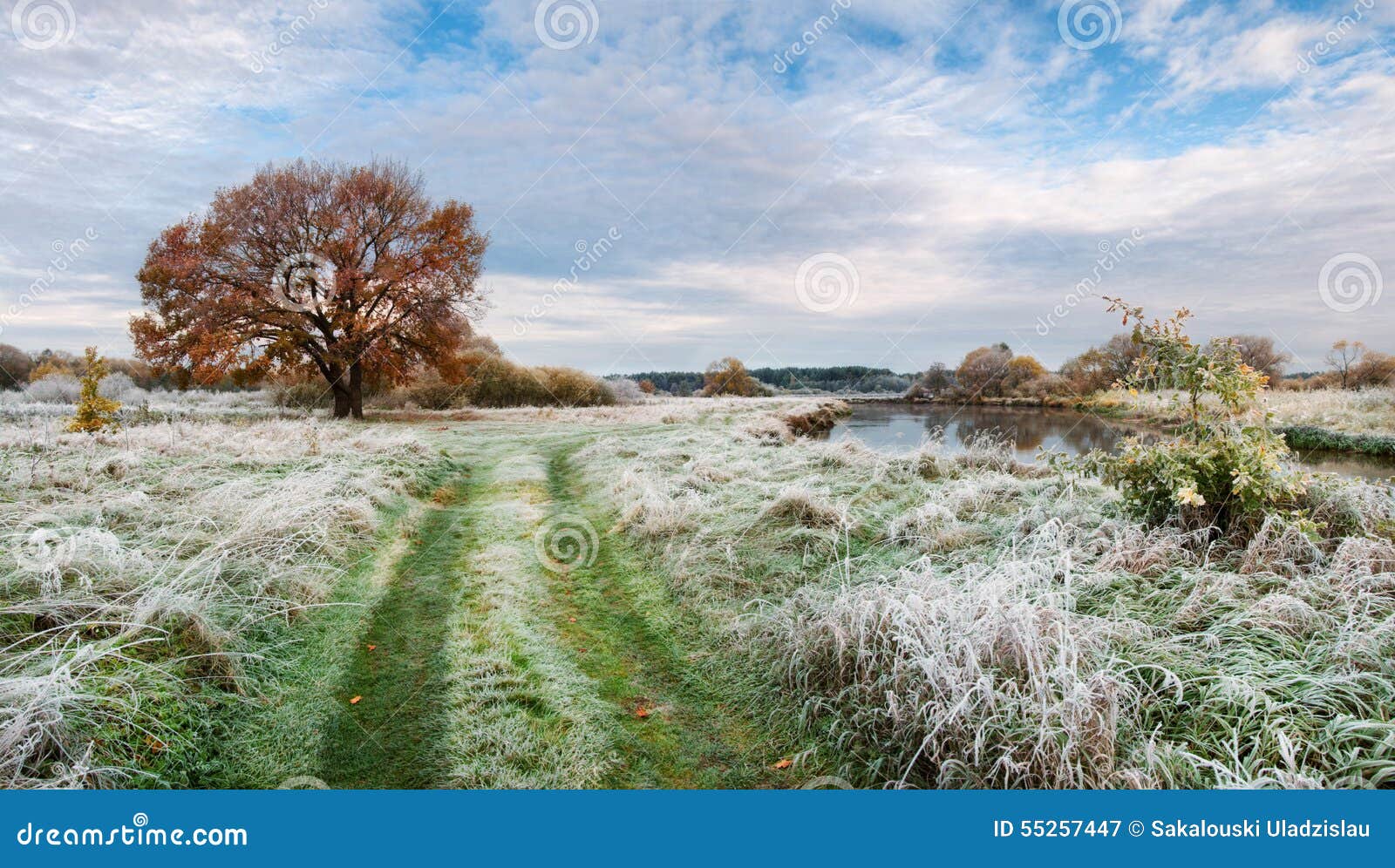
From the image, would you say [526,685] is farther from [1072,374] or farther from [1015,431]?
[1072,374]

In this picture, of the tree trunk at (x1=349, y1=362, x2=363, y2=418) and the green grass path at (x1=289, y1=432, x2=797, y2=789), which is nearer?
the green grass path at (x1=289, y1=432, x2=797, y2=789)

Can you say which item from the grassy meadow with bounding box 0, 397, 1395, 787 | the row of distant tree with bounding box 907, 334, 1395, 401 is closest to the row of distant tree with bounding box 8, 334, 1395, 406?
the row of distant tree with bounding box 907, 334, 1395, 401

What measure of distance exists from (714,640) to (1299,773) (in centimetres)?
348

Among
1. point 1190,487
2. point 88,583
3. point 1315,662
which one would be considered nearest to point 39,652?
point 88,583

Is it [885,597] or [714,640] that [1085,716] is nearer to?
[885,597]

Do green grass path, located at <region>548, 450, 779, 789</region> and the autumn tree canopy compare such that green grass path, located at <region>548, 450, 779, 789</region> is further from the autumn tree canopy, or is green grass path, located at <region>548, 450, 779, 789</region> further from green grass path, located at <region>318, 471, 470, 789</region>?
the autumn tree canopy

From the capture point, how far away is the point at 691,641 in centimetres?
536

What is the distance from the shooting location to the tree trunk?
839 inches

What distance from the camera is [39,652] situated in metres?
3.92

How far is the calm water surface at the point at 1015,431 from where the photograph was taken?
1310cm

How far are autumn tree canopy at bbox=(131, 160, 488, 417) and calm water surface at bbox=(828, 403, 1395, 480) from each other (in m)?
13.4

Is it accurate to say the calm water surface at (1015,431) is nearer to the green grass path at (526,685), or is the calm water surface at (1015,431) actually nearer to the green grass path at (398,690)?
the green grass path at (526,685)

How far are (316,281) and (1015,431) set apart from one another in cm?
2182

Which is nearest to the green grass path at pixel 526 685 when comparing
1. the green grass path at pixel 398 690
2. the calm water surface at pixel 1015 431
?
the green grass path at pixel 398 690
